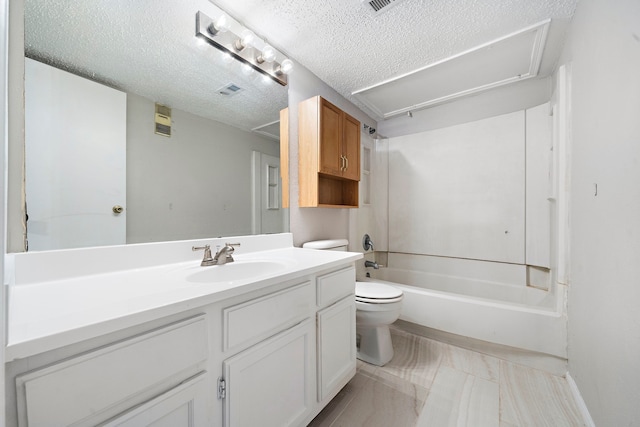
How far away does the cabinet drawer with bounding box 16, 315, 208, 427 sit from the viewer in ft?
1.65

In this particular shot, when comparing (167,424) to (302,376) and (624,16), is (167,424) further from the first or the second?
(624,16)

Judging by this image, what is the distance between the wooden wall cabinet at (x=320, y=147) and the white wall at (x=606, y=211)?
1.38 metres

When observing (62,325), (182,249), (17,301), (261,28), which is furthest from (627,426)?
(261,28)

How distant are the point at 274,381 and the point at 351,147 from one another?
172 cm

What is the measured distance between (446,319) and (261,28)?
2.39m

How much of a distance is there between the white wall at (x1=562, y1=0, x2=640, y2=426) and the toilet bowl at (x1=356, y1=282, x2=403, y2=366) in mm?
930

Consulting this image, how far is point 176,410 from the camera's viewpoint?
71 cm

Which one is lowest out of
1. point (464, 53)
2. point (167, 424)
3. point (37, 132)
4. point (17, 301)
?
point (167, 424)

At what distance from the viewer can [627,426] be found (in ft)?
2.96

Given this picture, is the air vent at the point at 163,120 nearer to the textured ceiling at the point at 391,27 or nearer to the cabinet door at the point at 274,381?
the textured ceiling at the point at 391,27

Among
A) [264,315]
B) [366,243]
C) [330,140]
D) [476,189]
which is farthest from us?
[366,243]

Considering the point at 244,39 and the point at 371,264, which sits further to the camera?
the point at 371,264

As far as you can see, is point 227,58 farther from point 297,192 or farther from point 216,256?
point 216,256

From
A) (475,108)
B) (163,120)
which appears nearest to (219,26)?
(163,120)
